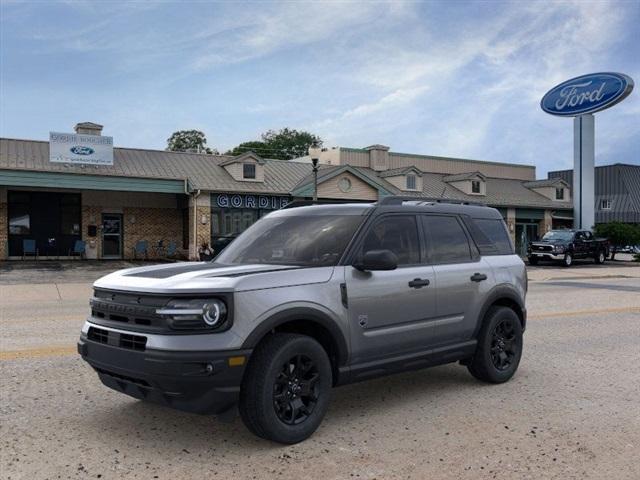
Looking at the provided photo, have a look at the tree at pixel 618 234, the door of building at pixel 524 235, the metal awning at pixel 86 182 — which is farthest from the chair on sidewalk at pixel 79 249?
the tree at pixel 618 234

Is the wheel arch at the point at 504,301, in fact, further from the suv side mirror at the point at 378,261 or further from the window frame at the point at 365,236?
the suv side mirror at the point at 378,261

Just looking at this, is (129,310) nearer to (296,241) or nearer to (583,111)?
(296,241)

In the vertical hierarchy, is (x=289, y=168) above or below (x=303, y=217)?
above

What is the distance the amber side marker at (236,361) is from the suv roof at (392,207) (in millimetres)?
1824

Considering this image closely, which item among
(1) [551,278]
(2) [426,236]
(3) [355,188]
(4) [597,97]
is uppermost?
(4) [597,97]

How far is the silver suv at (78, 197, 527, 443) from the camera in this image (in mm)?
4117

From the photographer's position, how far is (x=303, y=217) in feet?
18.4

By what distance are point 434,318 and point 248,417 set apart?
2.10m

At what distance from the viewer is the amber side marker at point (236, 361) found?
13.4 ft

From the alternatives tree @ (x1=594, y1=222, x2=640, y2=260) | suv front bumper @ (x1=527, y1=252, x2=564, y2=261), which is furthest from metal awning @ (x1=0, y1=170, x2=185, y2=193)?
tree @ (x1=594, y1=222, x2=640, y2=260)

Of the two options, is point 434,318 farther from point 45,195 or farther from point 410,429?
point 45,195

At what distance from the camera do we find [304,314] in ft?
14.8

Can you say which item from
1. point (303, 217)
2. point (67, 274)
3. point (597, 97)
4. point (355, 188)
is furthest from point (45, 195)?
point (597, 97)

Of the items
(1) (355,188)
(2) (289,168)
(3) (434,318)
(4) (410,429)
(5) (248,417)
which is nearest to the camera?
(5) (248,417)
